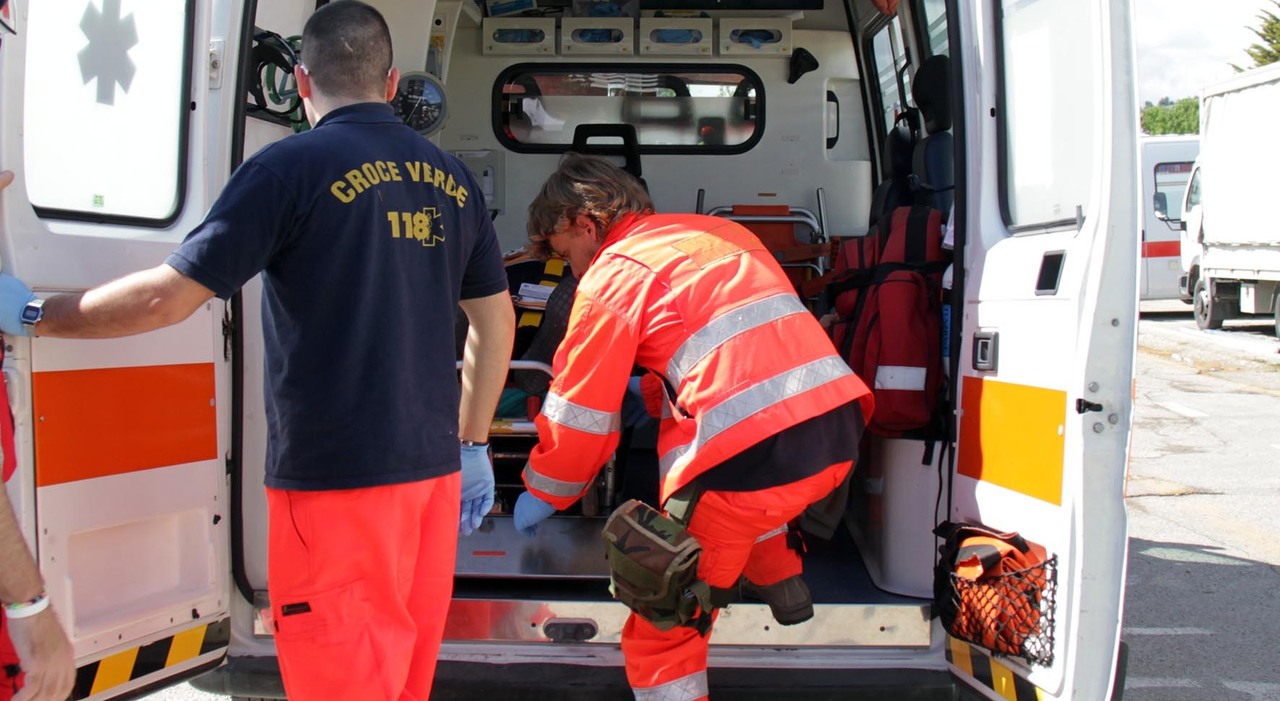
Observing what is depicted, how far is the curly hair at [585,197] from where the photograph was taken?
2779mm

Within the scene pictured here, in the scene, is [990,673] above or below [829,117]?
below

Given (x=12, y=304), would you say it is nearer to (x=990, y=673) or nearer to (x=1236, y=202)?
(x=990, y=673)

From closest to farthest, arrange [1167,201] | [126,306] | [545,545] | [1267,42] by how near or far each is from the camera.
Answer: [126,306]
[545,545]
[1167,201]
[1267,42]

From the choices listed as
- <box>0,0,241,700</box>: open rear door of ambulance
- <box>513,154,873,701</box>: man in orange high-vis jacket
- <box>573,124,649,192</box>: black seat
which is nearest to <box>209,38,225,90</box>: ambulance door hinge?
<box>0,0,241,700</box>: open rear door of ambulance

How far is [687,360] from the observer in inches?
97.3

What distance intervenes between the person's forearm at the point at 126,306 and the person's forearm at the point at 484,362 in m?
0.71

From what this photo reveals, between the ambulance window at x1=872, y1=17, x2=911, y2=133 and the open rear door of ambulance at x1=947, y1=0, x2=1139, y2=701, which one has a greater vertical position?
the ambulance window at x1=872, y1=17, x2=911, y2=133

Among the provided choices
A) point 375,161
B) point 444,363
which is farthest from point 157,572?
point 375,161

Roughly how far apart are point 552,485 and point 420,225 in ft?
2.54

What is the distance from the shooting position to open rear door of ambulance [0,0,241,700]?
1.99 m

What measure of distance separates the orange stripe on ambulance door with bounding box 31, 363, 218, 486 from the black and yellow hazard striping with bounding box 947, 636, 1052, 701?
1807mm

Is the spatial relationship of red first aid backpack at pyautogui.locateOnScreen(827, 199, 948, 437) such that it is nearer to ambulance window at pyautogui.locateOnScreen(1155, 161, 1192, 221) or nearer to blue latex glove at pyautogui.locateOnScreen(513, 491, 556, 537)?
blue latex glove at pyautogui.locateOnScreen(513, 491, 556, 537)

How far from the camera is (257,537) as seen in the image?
2.61m

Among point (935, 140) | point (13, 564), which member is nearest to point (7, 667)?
point (13, 564)
